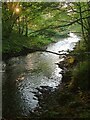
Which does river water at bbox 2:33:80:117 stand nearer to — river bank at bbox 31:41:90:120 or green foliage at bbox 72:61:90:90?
river bank at bbox 31:41:90:120

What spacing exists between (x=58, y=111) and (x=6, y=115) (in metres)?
1.82

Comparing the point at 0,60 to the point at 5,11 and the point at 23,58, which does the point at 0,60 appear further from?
the point at 5,11

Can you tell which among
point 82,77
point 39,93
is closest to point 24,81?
point 39,93

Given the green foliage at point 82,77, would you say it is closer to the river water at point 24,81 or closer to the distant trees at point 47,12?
the river water at point 24,81

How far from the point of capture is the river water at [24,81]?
9758 millimetres

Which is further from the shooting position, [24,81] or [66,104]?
[24,81]

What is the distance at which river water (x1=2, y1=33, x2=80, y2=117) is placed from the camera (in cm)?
976

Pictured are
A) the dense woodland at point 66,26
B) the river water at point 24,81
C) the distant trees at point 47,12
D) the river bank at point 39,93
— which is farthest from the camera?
the distant trees at point 47,12

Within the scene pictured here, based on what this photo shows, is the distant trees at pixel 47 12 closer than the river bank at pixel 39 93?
No

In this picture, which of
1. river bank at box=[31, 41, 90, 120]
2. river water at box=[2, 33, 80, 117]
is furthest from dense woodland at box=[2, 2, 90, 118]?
river water at box=[2, 33, 80, 117]

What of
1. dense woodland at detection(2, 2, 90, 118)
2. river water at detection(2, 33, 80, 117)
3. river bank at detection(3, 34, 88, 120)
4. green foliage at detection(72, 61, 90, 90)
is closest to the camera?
dense woodland at detection(2, 2, 90, 118)

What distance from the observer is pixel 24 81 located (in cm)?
1341

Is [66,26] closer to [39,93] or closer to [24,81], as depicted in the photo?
[24,81]

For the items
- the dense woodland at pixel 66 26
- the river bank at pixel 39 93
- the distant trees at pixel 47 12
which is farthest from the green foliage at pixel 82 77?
the distant trees at pixel 47 12
